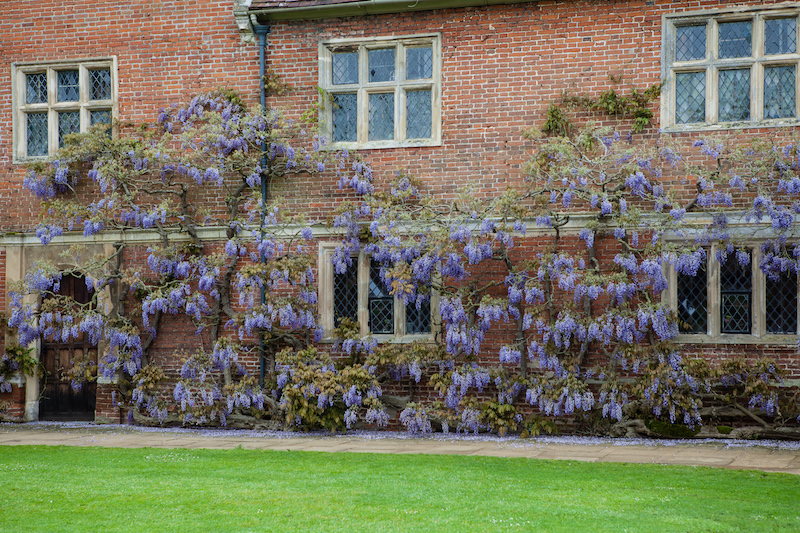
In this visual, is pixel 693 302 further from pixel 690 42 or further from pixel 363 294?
pixel 363 294

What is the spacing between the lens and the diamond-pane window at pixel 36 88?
43.9 feet

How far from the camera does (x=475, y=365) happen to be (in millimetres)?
11320

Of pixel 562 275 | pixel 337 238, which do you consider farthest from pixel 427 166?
pixel 562 275

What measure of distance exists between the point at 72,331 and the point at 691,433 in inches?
325

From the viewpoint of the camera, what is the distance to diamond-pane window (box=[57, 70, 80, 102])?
1329cm

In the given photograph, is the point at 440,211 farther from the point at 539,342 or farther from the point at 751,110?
the point at 751,110

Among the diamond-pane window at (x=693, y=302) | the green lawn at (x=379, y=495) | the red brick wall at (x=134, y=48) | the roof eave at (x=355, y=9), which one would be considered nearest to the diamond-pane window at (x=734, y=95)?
the diamond-pane window at (x=693, y=302)

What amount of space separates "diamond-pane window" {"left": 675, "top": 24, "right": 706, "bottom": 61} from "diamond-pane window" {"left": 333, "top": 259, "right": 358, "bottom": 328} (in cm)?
505

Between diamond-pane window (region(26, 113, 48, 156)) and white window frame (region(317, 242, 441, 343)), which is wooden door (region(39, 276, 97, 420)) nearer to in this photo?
diamond-pane window (region(26, 113, 48, 156))

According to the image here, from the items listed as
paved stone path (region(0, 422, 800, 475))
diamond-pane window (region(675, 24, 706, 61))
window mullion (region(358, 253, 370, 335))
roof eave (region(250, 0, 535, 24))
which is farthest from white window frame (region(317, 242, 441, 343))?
diamond-pane window (region(675, 24, 706, 61))

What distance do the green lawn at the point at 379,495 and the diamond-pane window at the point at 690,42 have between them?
5.51m

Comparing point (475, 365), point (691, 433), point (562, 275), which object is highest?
point (562, 275)

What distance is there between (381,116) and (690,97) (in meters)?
4.08

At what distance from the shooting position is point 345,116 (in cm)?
1249
